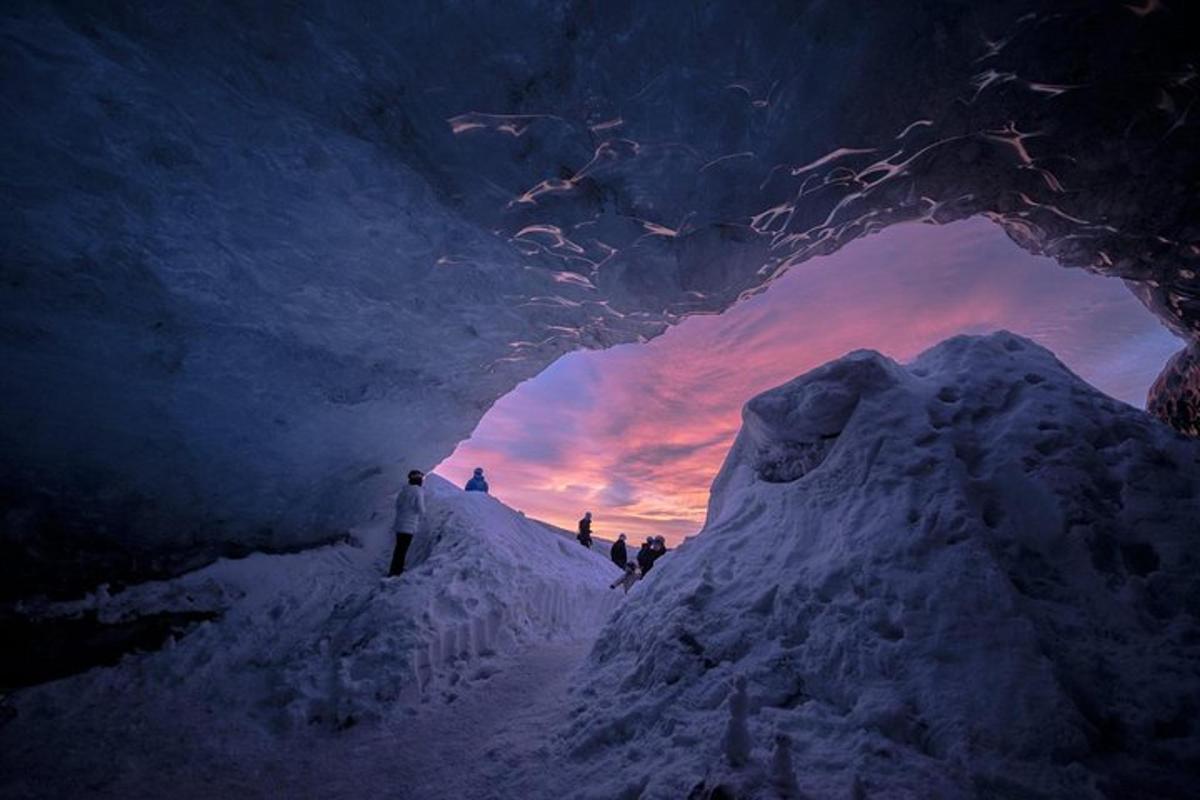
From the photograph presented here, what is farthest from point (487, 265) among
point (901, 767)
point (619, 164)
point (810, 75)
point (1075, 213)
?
point (1075, 213)

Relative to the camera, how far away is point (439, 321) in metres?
7.98

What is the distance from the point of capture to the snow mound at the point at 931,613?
2.96m

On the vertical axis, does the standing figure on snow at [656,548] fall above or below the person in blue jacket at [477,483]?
below

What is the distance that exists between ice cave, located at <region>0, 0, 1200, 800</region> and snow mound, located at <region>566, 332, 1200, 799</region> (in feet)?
0.10

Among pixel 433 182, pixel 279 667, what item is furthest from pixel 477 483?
pixel 433 182

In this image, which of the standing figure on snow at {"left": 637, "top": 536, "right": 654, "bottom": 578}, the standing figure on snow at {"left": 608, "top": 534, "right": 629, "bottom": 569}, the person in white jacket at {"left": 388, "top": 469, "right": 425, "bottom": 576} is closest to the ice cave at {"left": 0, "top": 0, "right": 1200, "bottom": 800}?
the person in white jacket at {"left": 388, "top": 469, "right": 425, "bottom": 576}

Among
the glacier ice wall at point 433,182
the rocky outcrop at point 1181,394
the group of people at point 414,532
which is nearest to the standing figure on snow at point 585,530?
the group of people at point 414,532

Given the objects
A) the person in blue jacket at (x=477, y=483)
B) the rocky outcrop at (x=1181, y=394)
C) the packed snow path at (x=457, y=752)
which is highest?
the rocky outcrop at (x=1181, y=394)

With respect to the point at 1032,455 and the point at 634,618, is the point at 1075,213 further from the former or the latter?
the point at 634,618

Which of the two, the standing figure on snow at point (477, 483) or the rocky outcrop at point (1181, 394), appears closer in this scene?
the rocky outcrop at point (1181, 394)

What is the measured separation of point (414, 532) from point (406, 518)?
0.34 m

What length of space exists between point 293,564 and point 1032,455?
39.0ft

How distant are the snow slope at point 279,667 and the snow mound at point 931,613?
2.88 metres

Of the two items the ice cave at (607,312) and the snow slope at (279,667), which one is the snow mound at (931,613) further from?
the snow slope at (279,667)
